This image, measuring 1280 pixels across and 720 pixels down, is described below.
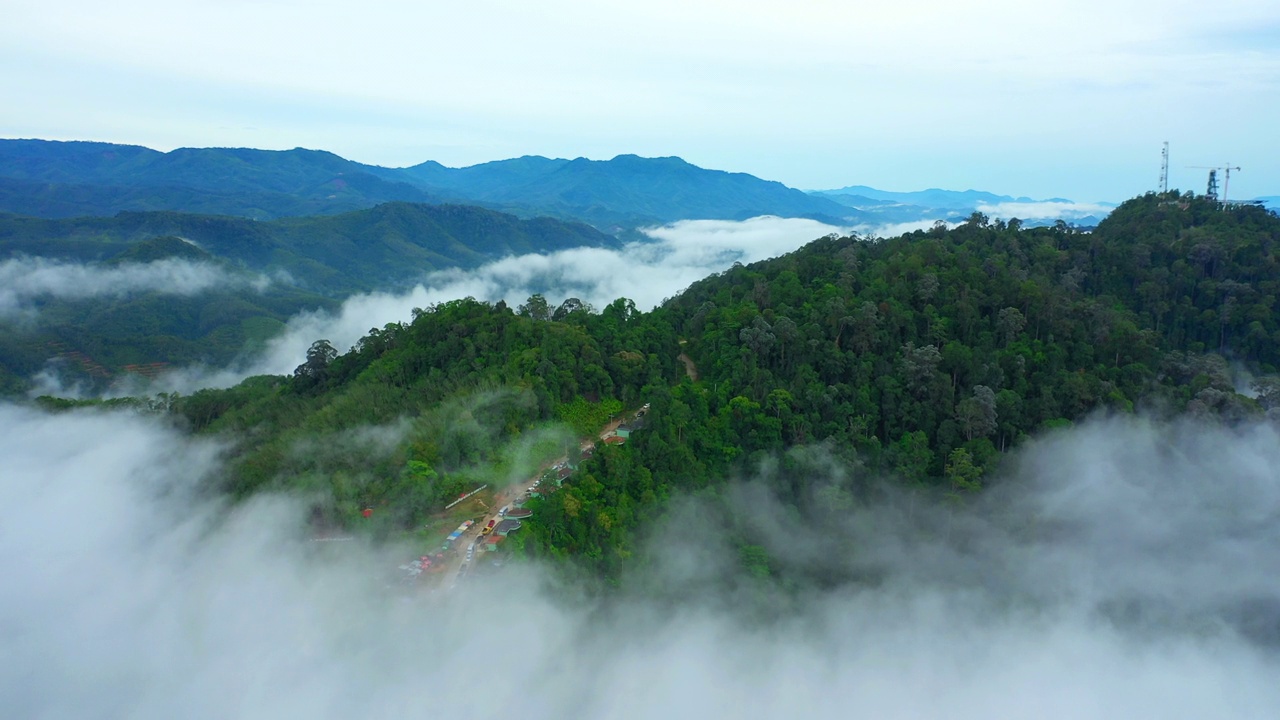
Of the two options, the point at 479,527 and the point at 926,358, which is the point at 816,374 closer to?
the point at 926,358

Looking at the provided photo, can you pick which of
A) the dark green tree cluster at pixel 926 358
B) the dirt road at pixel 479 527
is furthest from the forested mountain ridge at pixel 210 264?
the dark green tree cluster at pixel 926 358

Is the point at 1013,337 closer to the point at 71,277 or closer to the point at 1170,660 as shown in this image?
the point at 1170,660

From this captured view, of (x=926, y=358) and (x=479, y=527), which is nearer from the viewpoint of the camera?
(x=479, y=527)

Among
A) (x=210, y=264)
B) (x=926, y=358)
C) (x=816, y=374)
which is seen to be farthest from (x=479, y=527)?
(x=210, y=264)

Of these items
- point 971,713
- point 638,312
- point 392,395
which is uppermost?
point 638,312

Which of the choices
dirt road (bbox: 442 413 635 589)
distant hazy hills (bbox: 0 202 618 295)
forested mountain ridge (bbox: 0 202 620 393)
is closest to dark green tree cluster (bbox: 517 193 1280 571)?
dirt road (bbox: 442 413 635 589)

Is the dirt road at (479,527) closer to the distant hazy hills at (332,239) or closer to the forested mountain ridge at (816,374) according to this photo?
the forested mountain ridge at (816,374)

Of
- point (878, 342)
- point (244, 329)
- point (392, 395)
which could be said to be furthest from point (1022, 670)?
point (244, 329)
